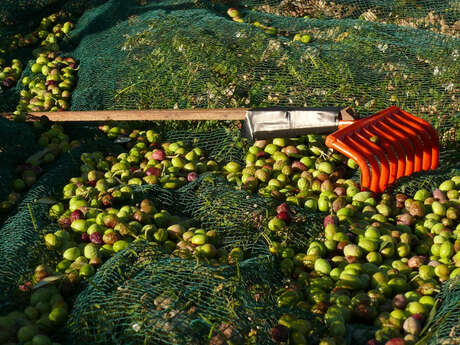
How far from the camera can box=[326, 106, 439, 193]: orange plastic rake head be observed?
4.46 m

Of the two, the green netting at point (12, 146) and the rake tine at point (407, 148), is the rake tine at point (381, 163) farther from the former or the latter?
the green netting at point (12, 146)

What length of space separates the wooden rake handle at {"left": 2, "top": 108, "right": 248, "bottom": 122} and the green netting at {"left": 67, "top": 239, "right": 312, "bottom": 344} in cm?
214

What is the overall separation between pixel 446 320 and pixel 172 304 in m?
1.42

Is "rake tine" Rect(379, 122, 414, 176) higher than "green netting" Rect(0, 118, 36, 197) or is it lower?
higher

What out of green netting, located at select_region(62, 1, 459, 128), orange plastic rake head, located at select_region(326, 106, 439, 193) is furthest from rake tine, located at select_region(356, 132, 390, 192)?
green netting, located at select_region(62, 1, 459, 128)

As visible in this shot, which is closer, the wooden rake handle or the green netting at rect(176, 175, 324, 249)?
the green netting at rect(176, 175, 324, 249)

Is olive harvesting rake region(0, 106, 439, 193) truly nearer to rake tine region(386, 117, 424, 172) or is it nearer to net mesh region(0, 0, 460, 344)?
rake tine region(386, 117, 424, 172)

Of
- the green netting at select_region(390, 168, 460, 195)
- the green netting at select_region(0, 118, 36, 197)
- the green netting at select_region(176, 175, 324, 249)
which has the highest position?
the green netting at select_region(176, 175, 324, 249)

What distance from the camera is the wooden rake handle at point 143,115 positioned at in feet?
17.3

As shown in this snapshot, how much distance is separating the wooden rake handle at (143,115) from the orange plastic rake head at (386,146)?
106cm

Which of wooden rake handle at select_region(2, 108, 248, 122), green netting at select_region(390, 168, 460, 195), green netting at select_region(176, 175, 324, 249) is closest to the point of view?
green netting at select_region(176, 175, 324, 249)

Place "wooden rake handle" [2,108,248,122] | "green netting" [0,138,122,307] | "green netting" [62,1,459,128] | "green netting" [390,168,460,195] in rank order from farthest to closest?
"green netting" [62,1,459,128] → "wooden rake handle" [2,108,248,122] → "green netting" [390,168,460,195] → "green netting" [0,138,122,307]

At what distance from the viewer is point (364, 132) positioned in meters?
4.66

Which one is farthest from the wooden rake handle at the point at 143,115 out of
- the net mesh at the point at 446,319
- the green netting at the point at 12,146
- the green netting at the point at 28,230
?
the net mesh at the point at 446,319
